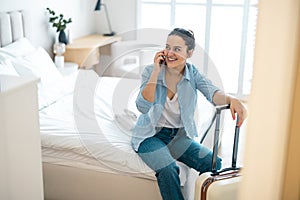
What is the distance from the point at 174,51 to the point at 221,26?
Result: 8.79 ft

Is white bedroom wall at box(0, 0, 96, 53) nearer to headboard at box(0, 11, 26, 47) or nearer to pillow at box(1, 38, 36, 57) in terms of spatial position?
headboard at box(0, 11, 26, 47)

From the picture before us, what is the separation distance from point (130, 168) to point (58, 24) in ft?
7.22

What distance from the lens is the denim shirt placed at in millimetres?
1914

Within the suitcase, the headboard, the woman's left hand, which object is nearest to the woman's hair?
the woman's left hand

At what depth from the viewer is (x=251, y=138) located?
61 cm

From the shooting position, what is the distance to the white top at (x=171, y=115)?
77.0 inches

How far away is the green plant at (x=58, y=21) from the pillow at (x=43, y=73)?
0.70 metres

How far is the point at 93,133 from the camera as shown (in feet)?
7.04

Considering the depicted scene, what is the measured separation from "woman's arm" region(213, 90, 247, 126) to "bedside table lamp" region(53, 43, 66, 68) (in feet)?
6.70

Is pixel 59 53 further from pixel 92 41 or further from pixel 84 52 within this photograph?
pixel 92 41

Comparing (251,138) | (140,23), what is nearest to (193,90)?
(251,138)

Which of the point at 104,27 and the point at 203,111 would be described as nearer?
the point at 203,111

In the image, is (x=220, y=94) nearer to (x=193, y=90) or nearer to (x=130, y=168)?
(x=193, y=90)

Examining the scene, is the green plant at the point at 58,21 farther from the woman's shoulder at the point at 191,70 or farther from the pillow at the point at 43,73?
the woman's shoulder at the point at 191,70
